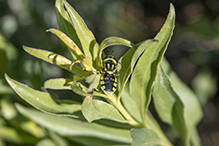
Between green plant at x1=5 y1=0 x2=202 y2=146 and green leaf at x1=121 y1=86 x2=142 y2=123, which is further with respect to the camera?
green leaf at x1=121 y1=86 x2=142 y2=123

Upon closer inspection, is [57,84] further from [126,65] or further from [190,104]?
[190,104]

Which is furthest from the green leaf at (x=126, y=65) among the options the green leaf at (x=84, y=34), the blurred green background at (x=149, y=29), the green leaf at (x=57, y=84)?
the blurred green background at (x=149, y=29)

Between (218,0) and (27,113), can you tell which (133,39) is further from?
(27,113)

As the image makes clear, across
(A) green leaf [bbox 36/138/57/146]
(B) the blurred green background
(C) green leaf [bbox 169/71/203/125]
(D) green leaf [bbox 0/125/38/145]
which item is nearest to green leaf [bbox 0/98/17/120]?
(D) green leaf [bbox 0/125/38/145]

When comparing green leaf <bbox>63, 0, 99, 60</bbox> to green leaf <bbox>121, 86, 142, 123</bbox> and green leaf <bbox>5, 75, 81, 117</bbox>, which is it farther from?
green leaf <bbox>121, 86, 142, 123</bbox>

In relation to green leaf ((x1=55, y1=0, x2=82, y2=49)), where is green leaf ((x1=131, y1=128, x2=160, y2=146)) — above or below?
below

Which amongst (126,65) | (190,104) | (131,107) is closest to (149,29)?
(190,104)
